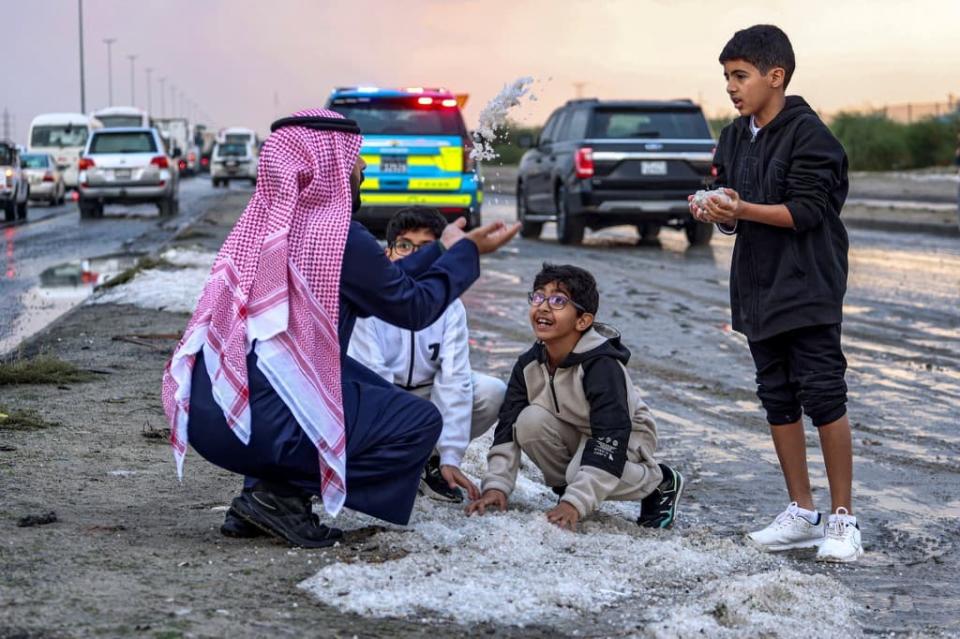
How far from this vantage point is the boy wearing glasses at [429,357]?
5738mm

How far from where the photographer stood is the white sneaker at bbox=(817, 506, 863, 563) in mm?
5016

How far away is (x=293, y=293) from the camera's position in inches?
181

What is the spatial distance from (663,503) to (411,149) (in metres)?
12.7

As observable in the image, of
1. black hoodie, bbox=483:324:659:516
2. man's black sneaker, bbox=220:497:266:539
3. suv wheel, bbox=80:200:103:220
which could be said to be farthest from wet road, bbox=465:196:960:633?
suv wheel, bbox=80:200:103:220

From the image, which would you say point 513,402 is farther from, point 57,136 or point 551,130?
point 57,136

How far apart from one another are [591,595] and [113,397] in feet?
14.3

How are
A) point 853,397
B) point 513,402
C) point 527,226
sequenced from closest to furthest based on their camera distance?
point 513,402, point 853,397, point 527,226

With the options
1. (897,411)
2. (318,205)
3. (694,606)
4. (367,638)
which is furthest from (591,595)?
(897,411)

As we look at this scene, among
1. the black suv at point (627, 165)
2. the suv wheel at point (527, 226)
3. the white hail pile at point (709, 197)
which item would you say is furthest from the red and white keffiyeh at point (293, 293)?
the suv wheel at point (527, 226)

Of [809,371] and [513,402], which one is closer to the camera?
[809,371]

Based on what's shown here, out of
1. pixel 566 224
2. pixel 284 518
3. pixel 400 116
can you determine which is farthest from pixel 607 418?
pixel 566 224

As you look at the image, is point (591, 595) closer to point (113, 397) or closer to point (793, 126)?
point (793, 126)

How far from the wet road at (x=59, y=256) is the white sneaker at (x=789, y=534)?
6813 mm

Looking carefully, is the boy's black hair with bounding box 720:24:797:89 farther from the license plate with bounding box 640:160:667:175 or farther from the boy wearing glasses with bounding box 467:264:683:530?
the license plate with bounding box 640:160:667:175
